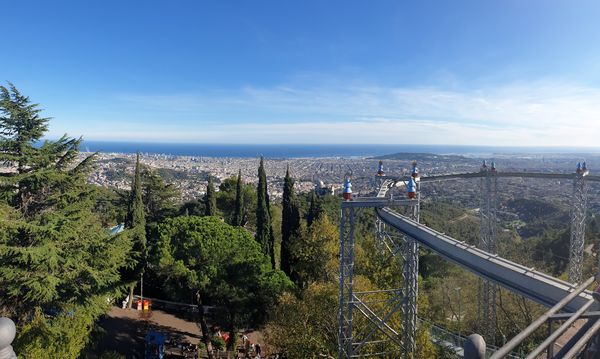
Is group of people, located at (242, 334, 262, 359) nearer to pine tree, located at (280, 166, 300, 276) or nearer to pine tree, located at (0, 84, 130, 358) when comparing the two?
pine tree, located at (280, 166, 300, 276)

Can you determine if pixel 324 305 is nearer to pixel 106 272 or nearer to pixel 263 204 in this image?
pixel 106 272

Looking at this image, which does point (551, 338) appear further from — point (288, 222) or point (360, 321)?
point (288, 222)

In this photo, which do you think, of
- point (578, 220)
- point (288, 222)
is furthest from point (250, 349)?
point (578, 220)

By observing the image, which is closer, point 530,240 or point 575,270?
point 575,270

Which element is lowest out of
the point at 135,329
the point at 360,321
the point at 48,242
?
the point at 135,329

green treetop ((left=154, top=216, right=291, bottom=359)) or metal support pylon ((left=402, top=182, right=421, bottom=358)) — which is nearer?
metal support pylon ((left=402, top=182, right=421, bottom=358))

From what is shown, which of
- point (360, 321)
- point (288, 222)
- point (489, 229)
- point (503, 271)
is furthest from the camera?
point (288, 222)

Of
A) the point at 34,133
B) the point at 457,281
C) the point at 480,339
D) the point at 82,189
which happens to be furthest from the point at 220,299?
the point at 480,339

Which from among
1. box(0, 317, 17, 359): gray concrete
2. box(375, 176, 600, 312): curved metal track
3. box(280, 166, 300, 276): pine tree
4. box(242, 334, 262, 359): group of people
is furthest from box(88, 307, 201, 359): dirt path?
box(0, 317, 17, 359): gray concrete

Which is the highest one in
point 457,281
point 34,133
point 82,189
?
point 34,133
